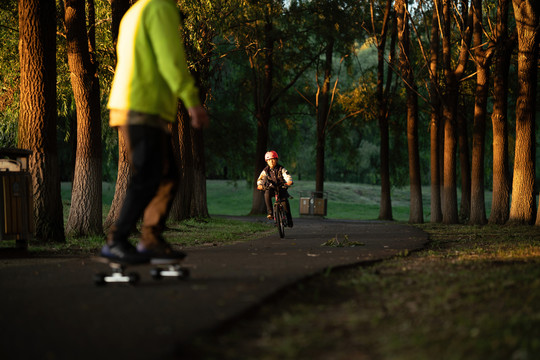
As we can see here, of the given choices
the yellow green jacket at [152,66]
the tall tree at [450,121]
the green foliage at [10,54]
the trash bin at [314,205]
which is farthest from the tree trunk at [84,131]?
the trash bin at [314,205]

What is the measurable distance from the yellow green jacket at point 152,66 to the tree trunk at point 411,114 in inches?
877

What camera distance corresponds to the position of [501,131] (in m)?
21.5

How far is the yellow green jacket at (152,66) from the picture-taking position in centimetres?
623

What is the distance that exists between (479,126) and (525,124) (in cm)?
415

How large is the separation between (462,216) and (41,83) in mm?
21295

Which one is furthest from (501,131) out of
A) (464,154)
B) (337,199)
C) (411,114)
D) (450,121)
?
→ (337,199)

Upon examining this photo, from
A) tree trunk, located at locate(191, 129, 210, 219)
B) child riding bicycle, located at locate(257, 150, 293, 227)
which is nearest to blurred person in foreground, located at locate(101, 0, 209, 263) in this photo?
child riding bicycle, located at locate(257, 150, 293, 227)

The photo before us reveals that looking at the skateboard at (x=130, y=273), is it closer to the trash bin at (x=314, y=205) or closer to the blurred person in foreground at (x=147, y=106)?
the blurred person in foreground at (x=147, y=106)

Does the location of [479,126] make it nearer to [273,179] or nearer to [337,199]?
[273,179]

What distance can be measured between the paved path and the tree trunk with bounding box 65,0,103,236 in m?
5.86

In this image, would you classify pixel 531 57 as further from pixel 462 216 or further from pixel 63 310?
pixel 63 310

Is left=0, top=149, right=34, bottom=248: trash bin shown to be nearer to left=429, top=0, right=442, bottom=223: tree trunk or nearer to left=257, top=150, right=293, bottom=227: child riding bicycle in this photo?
left=257, top=150, right=293, bottom=227: child riding bicycle

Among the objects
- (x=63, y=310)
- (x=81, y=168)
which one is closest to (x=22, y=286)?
(x=63, y=310)

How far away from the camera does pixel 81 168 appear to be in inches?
573
